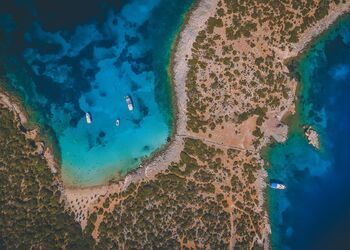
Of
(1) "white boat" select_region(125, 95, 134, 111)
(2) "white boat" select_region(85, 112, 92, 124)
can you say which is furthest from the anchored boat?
(2) "white boat" select_region(85, 112, 92, 124)

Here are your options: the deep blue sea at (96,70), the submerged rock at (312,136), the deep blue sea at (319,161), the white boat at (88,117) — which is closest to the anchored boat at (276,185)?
the deep blue sea at (319,161)

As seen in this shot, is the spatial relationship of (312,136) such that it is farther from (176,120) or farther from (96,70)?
(96,70)

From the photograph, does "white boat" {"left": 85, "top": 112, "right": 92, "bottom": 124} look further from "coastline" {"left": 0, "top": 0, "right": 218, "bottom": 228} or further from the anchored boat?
the anchored boat

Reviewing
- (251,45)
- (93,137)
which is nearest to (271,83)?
(251,45)

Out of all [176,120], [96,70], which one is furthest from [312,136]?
[96,70]

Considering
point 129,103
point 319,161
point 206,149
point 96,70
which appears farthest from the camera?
point 319,161
